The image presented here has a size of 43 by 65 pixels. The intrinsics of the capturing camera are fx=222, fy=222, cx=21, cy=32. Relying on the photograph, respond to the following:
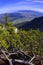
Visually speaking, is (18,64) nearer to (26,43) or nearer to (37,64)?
(37,64)

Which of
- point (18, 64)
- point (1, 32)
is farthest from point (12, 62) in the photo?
point (1, 32)

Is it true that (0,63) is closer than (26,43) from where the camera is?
Yes

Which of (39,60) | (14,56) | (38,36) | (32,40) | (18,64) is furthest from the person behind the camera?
(38,36)

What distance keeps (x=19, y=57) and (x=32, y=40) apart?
62.5 metres

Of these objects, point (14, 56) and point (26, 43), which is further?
point (26, 43)

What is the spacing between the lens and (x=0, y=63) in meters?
11.4

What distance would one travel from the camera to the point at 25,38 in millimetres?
75250

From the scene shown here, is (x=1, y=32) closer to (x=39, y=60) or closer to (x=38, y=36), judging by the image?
(x=38, y=36)

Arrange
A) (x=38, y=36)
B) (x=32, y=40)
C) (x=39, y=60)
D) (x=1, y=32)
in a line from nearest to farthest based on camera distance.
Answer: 1. (x=39, y=60)
2. (x=1, y=32)
3. (x=32, y=40)
4. (x=38, y=36)

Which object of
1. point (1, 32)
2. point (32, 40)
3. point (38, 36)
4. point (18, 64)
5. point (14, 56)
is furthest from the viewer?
point (38, 36)

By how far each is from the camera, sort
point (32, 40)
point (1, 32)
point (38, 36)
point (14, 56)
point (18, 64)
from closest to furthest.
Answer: point (18, 64)
point (14, 56)
point (1, 32)
point (32, 40)
point (38, 36)

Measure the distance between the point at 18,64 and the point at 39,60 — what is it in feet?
4.84

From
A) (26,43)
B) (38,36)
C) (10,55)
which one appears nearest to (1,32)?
(26,43)

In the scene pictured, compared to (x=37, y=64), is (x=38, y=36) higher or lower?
lower
